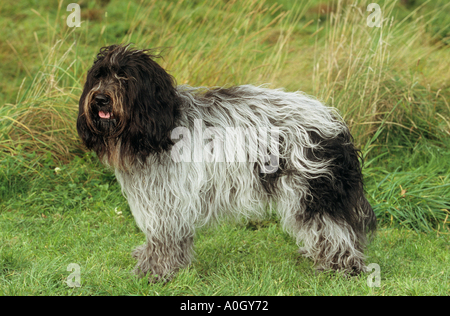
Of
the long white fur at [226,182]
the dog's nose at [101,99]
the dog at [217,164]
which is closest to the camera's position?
the dog's nose at [101,99]

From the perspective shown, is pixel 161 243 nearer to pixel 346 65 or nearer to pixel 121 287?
pixel 121 287

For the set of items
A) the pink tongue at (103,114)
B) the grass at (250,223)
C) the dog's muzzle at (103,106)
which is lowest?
the grass at (250,223)

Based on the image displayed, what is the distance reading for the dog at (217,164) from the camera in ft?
10.8

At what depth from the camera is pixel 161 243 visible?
3473 mm

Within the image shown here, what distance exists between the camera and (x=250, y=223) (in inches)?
197

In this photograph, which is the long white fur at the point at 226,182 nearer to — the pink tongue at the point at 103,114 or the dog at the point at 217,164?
the dog at the point at 217,164

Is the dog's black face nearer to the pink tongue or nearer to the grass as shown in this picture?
the pink tongue

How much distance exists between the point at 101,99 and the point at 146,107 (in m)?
0.30

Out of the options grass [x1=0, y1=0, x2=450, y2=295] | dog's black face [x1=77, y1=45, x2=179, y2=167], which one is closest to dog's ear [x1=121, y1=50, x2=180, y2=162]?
dog's black face [x1=77, y1=45, x2=179, y2=167]

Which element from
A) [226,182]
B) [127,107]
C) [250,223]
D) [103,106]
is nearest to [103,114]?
[103,106]

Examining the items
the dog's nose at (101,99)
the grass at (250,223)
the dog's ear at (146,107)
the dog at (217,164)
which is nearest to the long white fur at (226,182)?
the dog at (217,164)

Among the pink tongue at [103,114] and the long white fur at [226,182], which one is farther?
the long white fur at [226,182]

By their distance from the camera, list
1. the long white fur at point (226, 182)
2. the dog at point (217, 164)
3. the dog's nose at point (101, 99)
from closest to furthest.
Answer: the dog's nose at point (101, 99) → the dog at point (217, 164) → the long white fur at point (226, 182)

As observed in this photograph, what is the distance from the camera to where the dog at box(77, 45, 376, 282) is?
3291 millimetres
